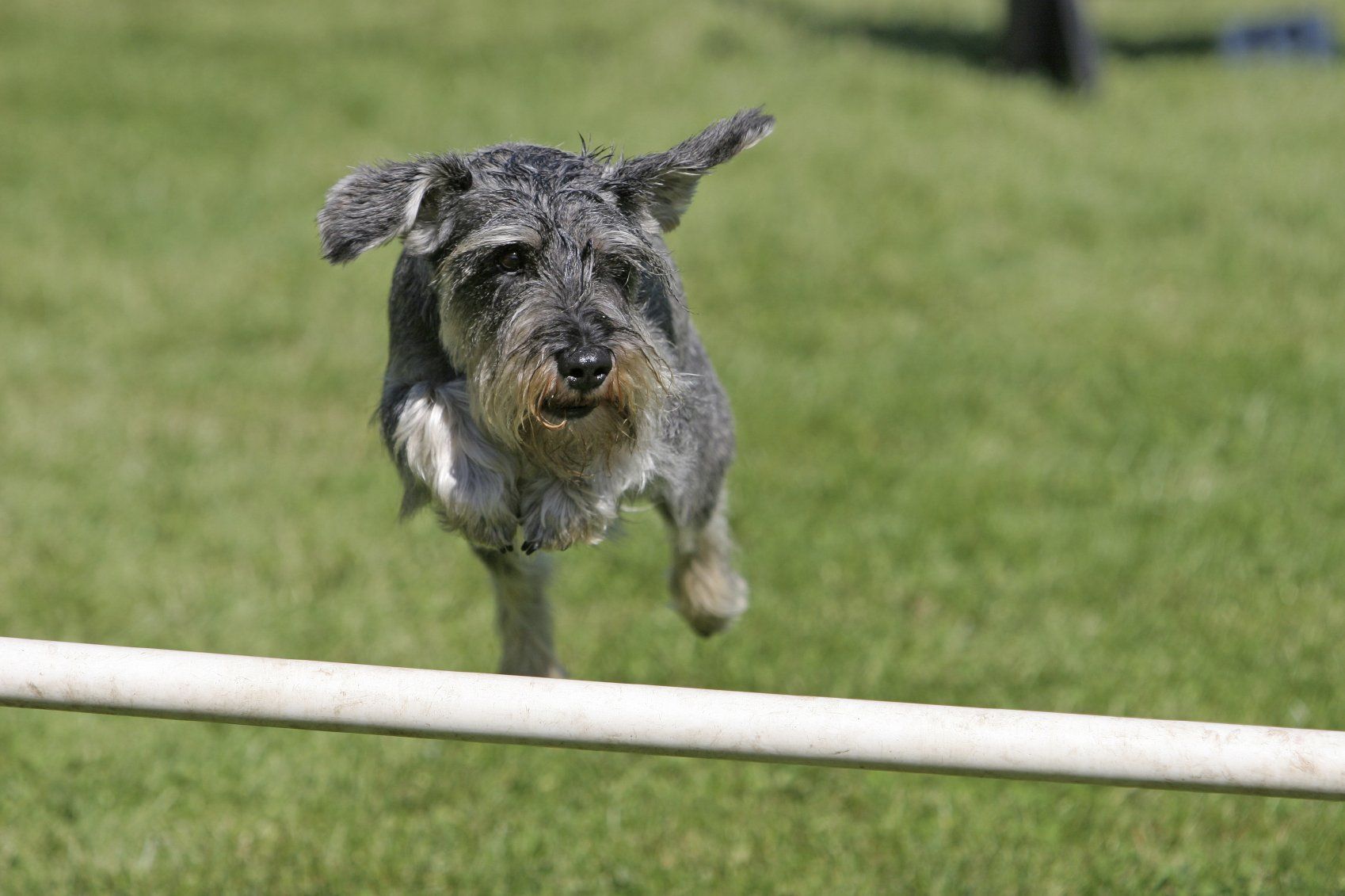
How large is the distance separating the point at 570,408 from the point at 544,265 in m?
0.34

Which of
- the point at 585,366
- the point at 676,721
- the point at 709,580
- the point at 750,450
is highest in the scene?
the point at 585,366

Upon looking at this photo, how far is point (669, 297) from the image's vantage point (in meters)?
3.49

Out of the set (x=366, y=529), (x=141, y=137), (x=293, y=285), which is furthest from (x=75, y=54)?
(x=366, y=529)

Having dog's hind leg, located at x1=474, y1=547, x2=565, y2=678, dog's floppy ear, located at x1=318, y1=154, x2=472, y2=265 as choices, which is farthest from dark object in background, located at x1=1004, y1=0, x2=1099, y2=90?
dog's floppy ear, located at x1=318, y1=154, x2=472, y2=265

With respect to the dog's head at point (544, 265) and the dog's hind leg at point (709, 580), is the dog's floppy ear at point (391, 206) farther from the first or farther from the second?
the dog's hind leg at point (709, 580)

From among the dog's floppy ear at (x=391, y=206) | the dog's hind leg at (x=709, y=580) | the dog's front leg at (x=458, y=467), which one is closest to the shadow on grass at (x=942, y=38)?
the dog's hind leg at (x=709, y=580)

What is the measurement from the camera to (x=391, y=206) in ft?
10.1

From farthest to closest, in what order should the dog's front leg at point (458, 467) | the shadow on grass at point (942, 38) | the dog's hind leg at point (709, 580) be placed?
the shadow on grass at point (942, 38)
the dog's hind leg at point (709, 580)
the dog's front leg at point (458, 467)

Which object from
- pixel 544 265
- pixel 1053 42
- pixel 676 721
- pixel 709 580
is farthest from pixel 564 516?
pixel 1053 42

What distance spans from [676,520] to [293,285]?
638cm

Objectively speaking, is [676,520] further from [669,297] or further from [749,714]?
[749,714]

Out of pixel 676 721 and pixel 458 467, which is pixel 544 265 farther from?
pixel 676 721

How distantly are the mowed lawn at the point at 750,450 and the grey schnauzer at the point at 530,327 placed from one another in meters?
1.04

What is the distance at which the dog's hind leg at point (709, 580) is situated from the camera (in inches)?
168
